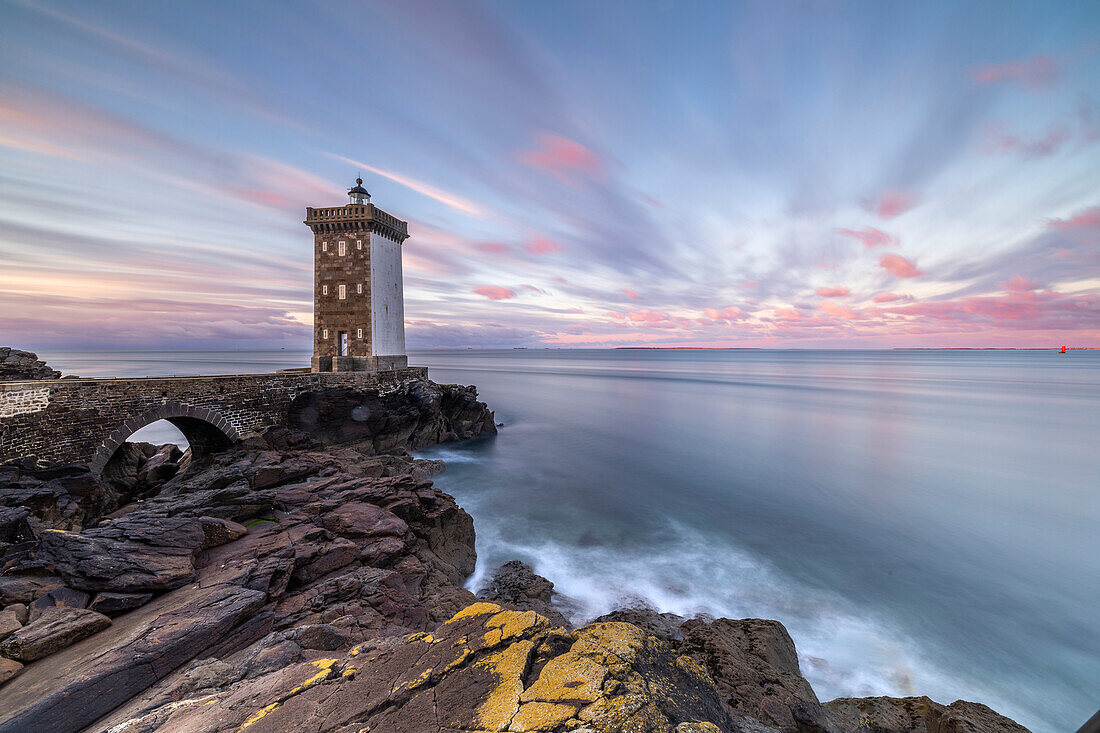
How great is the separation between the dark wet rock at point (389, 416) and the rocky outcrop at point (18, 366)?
909cm

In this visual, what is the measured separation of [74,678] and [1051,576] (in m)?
24.2

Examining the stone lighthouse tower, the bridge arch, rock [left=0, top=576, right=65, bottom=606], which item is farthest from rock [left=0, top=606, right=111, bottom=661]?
the stone lighthouse tower

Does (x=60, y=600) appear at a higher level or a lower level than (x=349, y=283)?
lower

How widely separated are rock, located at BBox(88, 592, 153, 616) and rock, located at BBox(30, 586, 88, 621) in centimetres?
15

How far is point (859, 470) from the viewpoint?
23.8m

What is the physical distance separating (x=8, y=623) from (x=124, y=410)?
10989 mm

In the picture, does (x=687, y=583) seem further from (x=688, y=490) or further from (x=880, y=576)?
(x=688, y=490)

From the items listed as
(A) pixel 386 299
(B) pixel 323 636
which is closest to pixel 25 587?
(B) pixel 323 636

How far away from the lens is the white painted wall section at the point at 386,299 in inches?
993

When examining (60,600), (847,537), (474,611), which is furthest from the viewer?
(847,537)

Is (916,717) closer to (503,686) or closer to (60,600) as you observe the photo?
(503,686)

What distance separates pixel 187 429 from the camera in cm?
1828

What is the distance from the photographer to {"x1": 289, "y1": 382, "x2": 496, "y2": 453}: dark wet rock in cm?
2097

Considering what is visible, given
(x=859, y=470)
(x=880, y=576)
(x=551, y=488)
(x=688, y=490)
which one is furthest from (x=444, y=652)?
(x=859, y=470)
